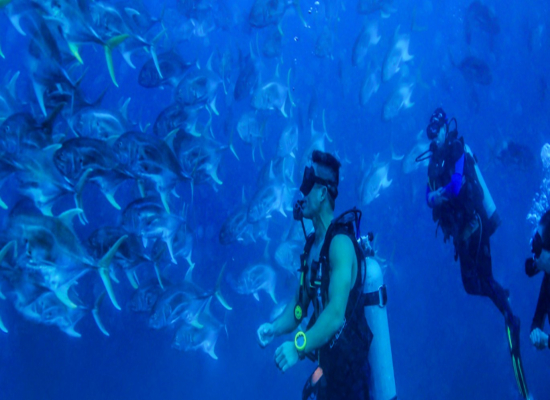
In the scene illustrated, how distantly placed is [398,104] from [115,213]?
13.0m

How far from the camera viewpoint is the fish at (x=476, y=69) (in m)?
10.3

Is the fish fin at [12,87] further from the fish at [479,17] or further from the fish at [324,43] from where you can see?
the fish at [479,17]

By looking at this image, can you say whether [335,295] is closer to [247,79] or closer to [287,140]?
[247,79]

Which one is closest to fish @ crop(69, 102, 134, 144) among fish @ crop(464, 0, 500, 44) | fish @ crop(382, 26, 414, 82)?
fish @ crop(382, 26, 414, 82)

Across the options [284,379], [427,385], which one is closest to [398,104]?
[284,379]

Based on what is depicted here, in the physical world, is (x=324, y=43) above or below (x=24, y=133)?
above

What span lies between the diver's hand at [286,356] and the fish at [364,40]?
26.5 ft

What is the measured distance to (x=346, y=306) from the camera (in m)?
2.44

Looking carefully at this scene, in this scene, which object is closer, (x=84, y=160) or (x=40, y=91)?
(x=84, y=160)

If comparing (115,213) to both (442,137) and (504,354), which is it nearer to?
(442,137)

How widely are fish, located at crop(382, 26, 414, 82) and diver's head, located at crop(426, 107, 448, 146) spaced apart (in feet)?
11.3

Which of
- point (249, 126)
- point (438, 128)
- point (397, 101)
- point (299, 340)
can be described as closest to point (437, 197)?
point (438, 128)

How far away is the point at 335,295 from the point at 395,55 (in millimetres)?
7569

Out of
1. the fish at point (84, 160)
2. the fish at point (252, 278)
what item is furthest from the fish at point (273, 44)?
the fish at point (84, 160)
